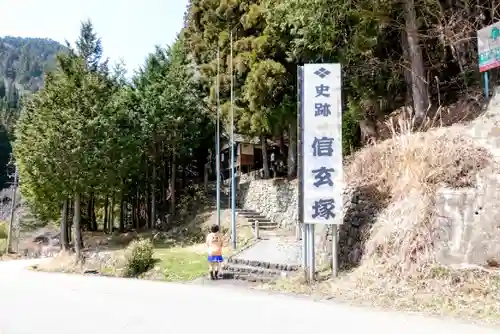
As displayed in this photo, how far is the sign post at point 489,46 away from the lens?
A: 367 inches

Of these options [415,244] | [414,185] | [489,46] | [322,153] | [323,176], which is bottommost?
[415,244]

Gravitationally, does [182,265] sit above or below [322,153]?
below

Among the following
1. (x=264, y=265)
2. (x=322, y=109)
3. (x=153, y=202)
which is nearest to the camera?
(x=322, y=109)

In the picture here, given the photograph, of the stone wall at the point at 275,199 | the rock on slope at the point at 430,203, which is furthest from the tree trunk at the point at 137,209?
the rock on slope at the point at 430,203

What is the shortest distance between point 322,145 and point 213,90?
11845 millimetres

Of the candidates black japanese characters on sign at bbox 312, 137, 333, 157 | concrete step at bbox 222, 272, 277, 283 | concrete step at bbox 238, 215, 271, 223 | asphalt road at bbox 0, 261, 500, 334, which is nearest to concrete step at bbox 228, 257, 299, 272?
concrete step at bbox 222, 272, 277, 283

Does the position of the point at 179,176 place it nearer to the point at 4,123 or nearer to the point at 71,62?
the point at 71,62

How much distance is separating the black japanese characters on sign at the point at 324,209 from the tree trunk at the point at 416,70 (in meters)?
4.71

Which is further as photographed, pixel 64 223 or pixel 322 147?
pixel 64 223

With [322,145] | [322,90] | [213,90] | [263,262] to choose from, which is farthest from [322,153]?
[213,90]

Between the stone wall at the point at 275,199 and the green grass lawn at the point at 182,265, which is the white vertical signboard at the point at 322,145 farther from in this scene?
the stone wall at the point at 275,199

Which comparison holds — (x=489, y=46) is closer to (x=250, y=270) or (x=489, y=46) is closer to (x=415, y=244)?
(x=415, y=244)

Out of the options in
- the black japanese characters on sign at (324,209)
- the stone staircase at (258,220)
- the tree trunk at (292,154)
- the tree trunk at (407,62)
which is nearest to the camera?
the black japanese characters on sign at (324,209)

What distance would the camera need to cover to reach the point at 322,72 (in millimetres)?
9312
